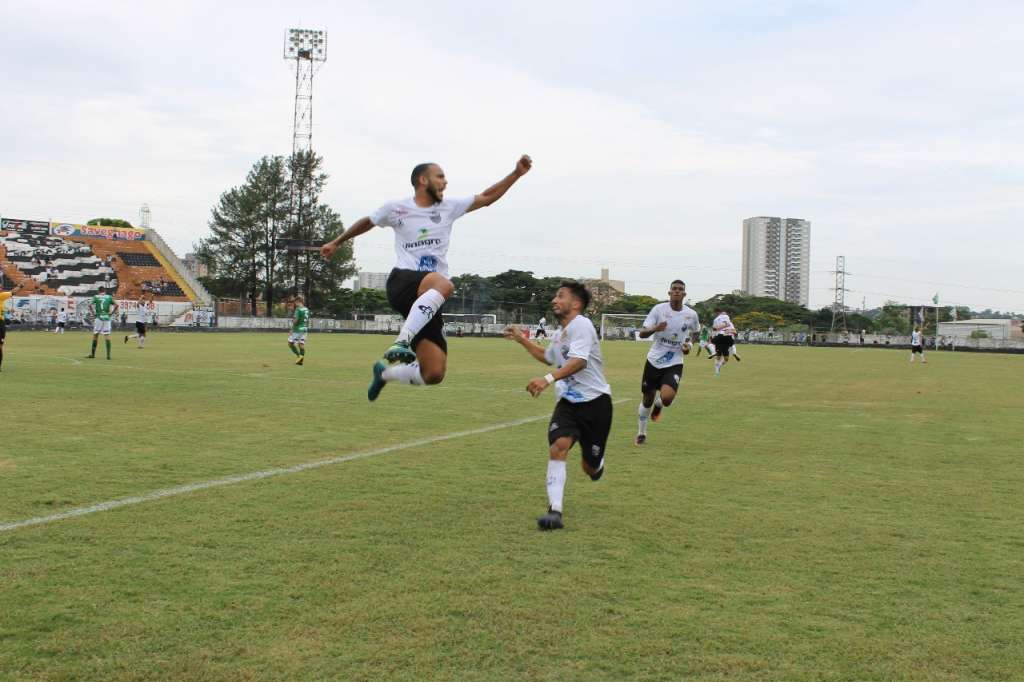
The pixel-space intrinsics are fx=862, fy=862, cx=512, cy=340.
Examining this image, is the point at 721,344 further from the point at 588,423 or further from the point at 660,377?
the point at 588,423

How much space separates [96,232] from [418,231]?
8126cm

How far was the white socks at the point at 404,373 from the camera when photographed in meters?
7.17

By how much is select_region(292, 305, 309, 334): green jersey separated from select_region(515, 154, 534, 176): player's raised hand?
20.6 metres

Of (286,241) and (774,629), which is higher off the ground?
(286,241)

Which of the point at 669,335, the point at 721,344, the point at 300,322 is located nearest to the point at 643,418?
the point at 669,335

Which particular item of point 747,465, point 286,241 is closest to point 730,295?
point 286,241

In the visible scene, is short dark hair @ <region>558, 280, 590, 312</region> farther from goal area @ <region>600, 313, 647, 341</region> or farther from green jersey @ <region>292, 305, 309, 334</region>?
goal area @ <region>600, 313, 647, 341</region>

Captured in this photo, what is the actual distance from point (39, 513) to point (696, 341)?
55023mm

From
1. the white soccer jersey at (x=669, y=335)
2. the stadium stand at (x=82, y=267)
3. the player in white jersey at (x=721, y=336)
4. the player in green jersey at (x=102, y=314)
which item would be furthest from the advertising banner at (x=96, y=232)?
the white soccer jersey at (x=669, y=335)

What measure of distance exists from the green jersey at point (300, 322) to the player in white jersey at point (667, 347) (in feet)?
55.7

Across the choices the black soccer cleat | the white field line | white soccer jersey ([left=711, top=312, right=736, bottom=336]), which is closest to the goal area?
white soccer jersey ([left=711, top=312, right=736, bottom=336])

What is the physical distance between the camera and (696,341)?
58.7m

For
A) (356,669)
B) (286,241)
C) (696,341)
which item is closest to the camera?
(356,669)

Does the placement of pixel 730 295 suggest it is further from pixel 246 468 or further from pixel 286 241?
pixel 246 468
